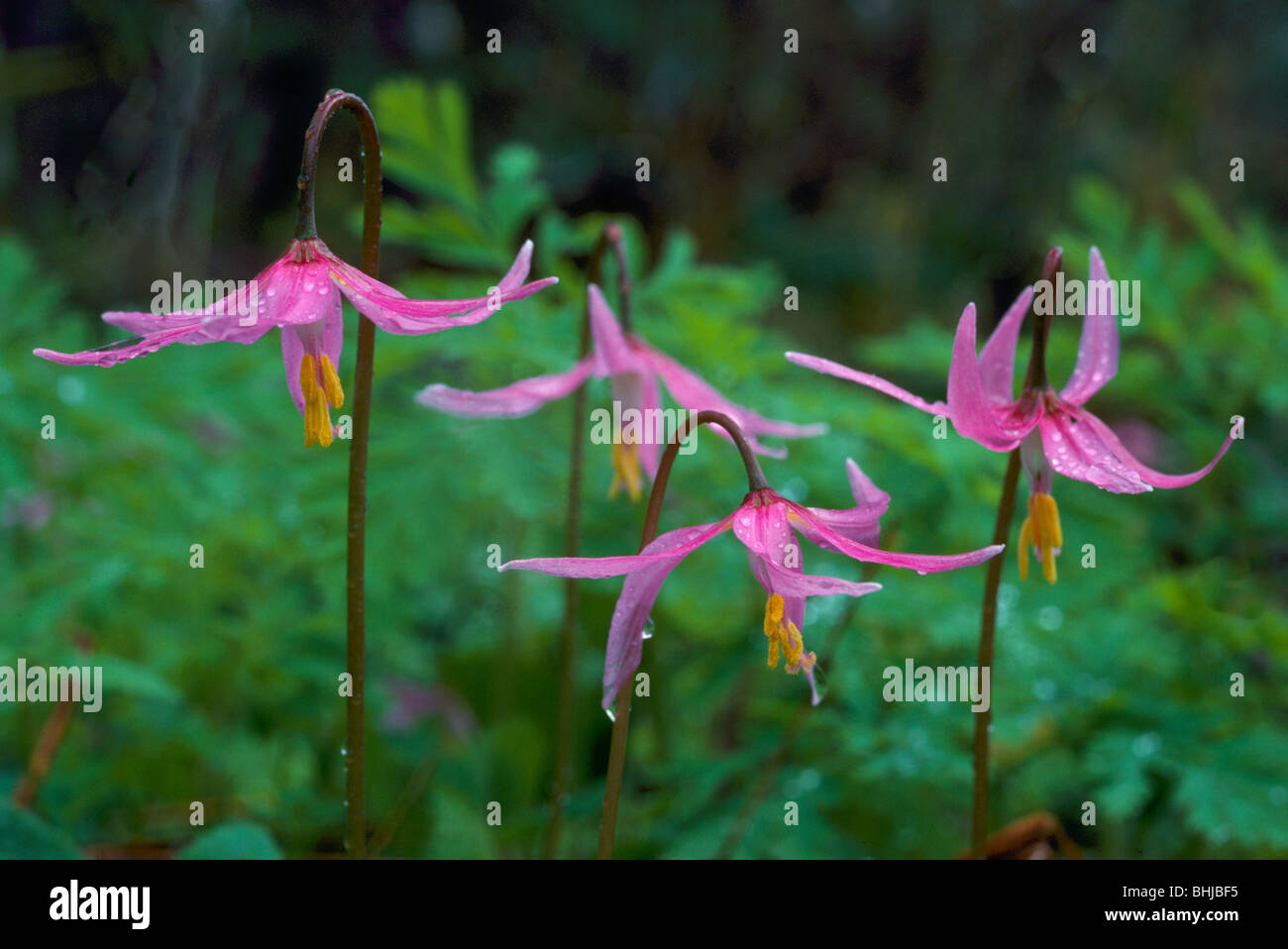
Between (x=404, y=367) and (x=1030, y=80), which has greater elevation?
(x=1030, y=80)

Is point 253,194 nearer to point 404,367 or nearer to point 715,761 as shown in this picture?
point 404,367

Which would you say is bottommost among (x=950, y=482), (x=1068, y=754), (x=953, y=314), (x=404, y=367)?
(x=1068, y=754)

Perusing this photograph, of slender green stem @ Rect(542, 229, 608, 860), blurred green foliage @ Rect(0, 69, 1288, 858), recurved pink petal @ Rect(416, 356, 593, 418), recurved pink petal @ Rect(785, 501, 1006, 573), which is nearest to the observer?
recurved pink petal @ Rect(785, 501, 1006, 573)

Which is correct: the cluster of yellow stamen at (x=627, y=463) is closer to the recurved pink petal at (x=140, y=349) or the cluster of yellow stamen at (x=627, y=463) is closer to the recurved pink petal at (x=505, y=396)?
the recurved pink petal at (x=505, y=396)

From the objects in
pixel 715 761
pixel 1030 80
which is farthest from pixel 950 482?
pixel 1030 80

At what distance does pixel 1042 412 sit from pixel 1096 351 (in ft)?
0.46

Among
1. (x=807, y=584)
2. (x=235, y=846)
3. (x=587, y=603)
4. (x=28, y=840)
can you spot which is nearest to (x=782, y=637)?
(x=807, y=584)

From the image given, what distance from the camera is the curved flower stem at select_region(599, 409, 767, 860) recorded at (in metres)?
1.15

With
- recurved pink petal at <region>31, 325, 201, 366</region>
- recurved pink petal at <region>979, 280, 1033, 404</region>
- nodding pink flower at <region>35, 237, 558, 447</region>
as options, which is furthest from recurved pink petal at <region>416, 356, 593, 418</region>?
recurved pink petal at <region>979, 280, 1033, 404</region>

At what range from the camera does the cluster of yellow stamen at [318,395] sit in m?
1.15

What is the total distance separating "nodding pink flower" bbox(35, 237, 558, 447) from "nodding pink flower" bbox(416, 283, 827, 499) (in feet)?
1.38

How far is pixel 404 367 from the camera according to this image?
2299 millimetres

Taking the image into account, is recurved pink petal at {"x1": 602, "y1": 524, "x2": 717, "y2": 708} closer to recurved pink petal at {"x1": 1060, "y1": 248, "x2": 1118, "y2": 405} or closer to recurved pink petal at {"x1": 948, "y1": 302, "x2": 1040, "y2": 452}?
recurved pink petal at {"x1": 948, "y1": 302, "x2": 1040, "y2": 452}

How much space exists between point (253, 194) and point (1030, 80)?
532 cm
